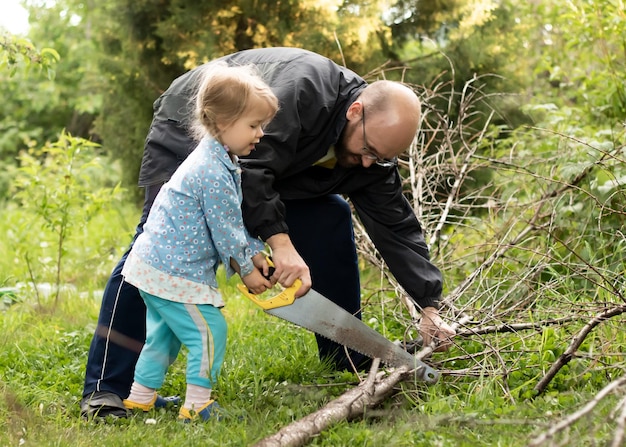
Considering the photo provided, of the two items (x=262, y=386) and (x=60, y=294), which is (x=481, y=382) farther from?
(x=60, y=294)

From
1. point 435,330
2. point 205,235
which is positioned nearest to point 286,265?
point 205,235

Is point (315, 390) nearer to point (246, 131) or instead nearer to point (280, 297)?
point (280, 297)

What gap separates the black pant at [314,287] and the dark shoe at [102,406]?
0.05 meters

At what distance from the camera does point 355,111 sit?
3.60 metres

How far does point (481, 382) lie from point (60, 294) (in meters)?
3.43

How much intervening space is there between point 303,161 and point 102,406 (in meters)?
→ 1.43

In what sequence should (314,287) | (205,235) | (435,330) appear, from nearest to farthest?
(205,235), (435,330), (314,287)

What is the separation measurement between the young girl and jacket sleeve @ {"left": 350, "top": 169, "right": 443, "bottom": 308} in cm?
79

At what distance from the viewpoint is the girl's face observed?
325 cm

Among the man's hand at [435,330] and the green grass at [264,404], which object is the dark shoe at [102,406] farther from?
the man's hand at [435,330]

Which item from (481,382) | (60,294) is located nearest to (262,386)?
(481,382)

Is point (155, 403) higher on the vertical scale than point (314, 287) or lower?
lower

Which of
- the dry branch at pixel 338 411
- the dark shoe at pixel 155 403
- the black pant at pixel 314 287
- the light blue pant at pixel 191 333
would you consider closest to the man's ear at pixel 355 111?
the black pant at pixel 314 287

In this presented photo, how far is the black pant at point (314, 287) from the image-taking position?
3734 mm
